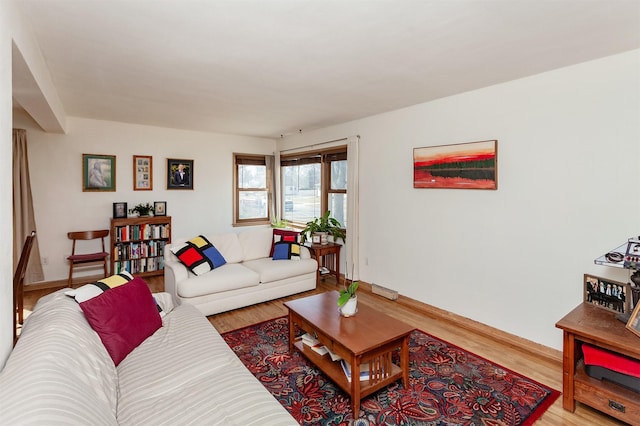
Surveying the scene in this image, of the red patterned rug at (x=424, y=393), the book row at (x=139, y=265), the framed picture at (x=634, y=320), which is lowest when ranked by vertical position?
the red patterned rug at (x=424, y=393)

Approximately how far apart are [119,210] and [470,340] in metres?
4.96

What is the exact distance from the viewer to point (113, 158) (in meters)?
4.74

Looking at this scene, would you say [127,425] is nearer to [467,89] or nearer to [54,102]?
[54,102]

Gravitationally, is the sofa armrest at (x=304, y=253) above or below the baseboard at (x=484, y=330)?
above

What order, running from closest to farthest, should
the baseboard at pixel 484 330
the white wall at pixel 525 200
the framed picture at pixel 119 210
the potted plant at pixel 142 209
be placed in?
the white wall at pixel 525 200 < the baseboard at pixel 484 330 < the framed picture at pixel 119 210 < the potted plant at pixel 142 209

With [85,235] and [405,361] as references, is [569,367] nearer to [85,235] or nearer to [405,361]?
[405,361]

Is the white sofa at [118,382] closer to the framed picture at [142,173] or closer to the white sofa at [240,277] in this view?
the white sofa at [240,277]

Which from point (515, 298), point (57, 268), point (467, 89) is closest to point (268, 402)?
point (515, 298)

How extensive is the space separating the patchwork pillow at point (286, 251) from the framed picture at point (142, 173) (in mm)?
2440

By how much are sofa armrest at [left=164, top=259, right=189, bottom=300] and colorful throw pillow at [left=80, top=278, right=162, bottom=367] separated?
1.17 meters

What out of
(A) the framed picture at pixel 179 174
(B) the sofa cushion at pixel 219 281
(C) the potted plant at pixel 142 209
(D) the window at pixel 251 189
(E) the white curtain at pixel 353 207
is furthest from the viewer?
(D) the window at pixel 251 189

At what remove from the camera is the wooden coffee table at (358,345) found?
6.56 feet

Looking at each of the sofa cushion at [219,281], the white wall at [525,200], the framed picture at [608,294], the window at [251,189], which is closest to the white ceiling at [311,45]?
the white wall at [525,200]

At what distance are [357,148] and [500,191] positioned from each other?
200 centimetres
